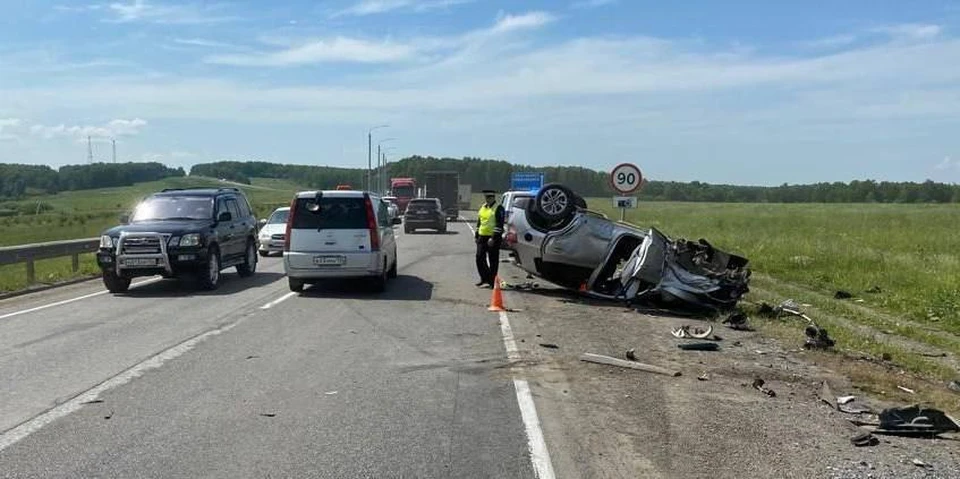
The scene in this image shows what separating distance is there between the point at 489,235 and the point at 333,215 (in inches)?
120

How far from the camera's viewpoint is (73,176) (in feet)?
269

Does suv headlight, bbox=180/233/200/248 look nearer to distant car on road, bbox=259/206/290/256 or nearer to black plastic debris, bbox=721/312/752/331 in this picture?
black plastic debris, bbox=721/312/752/331

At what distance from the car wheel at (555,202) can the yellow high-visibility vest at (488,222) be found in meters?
1.80

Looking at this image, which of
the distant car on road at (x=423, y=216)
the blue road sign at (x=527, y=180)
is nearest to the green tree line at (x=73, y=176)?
the blue road sign at (x=527, y=180)

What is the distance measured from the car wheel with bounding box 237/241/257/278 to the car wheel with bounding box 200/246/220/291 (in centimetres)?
213

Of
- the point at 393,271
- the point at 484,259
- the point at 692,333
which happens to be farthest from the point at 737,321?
the point at 393,271

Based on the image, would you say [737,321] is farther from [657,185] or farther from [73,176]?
[657,185]

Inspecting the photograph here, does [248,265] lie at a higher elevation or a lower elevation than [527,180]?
lower

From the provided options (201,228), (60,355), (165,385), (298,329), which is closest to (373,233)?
(201,228)

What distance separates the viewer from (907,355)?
413 inches

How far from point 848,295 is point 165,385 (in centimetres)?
1318

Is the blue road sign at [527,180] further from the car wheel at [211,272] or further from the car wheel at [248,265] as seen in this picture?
the car wheel at [211,272]

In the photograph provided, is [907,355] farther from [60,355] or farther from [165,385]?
[60,355]

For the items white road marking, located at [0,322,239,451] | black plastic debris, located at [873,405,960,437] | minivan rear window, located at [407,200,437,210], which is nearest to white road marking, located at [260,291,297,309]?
white road marking, located at [0,322,239,451]
